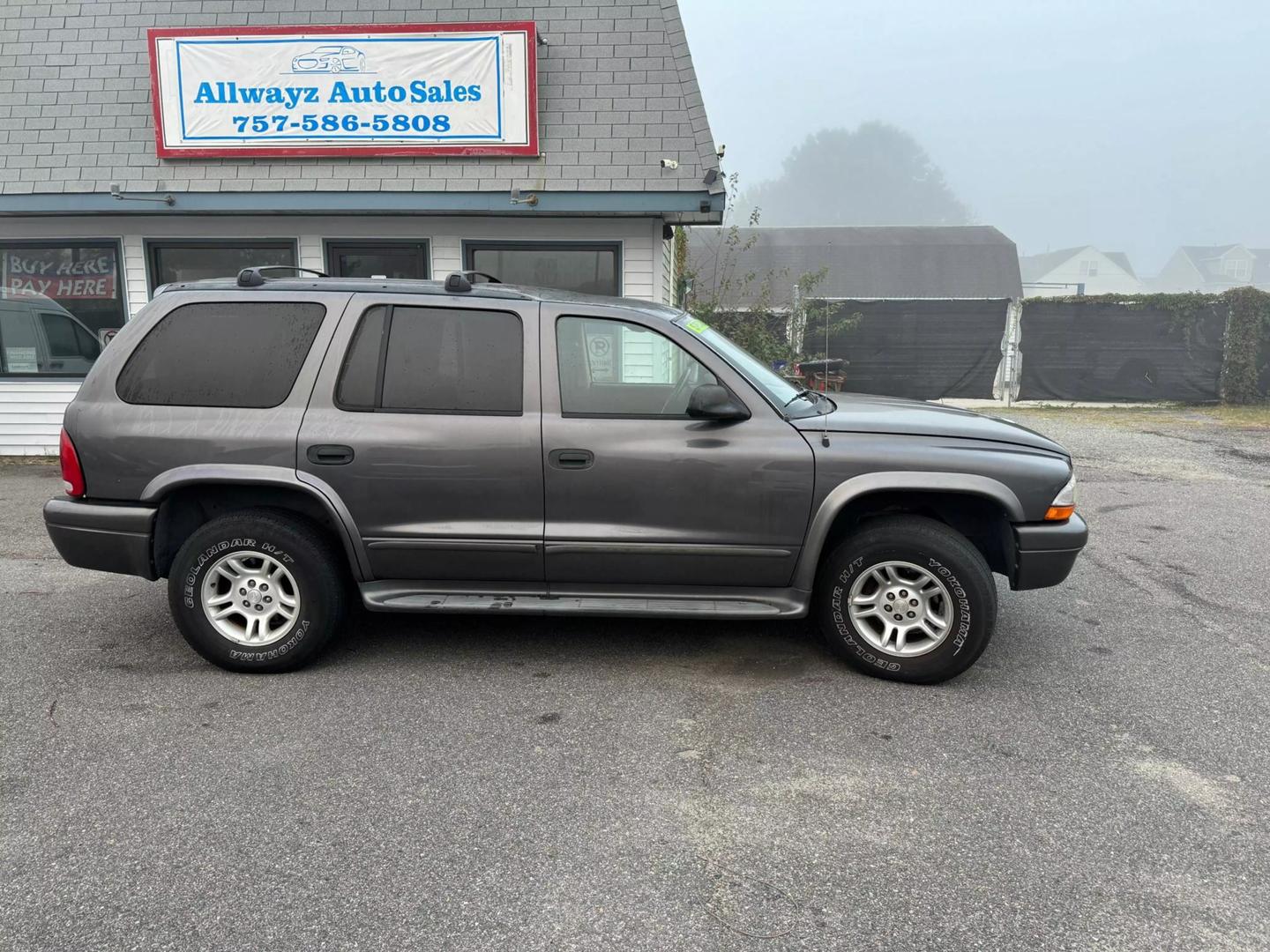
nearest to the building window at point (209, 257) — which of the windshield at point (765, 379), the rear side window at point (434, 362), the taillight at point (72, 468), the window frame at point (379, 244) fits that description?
the window frame at point (379, 244)

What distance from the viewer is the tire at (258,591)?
410 cm

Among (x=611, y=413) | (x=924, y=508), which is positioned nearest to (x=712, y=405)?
(x=611, y=413)

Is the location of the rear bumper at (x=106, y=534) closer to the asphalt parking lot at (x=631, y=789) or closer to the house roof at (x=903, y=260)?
the asphalt parking lot at (x=631, y=789)

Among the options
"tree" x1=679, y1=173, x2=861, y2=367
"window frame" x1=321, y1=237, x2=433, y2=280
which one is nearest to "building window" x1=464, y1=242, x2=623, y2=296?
"window frame" x1=321, y1=237, x2=433, y2=280

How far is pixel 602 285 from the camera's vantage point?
362 inches

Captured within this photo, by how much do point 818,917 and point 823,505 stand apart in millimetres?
1889

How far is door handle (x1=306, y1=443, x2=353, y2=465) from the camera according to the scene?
4047 mm

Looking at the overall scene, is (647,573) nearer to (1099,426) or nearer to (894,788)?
(894,788)

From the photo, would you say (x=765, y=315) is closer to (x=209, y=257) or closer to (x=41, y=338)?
(x=209, y=257)

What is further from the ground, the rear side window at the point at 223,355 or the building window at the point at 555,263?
the building window at the point at 555,263

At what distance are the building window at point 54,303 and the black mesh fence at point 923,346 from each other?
37.7ft

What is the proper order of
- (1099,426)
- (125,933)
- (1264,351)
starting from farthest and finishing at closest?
1. (1264,351)
2. (1099,426)
3. (125,933)

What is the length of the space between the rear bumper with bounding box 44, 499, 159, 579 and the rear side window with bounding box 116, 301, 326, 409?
0.54m

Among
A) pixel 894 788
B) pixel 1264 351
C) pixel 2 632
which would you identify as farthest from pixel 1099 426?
pixel 2 632
